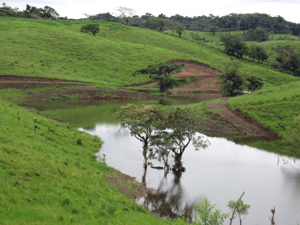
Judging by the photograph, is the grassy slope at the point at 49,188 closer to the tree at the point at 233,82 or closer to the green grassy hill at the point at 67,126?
the green grassy hill at the point at 67,126

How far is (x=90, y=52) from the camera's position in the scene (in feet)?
283

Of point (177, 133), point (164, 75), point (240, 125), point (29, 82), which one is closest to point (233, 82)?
point (164, 75)

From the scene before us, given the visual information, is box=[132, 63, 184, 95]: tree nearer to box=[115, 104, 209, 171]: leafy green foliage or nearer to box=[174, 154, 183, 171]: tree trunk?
box=[115, 104, 209, 171]: leafy green foliage

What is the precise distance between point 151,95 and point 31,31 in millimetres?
46841

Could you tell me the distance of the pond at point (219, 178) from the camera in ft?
59.5

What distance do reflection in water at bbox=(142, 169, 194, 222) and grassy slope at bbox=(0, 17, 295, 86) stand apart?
51.6 meters

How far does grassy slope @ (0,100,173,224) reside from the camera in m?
10.6

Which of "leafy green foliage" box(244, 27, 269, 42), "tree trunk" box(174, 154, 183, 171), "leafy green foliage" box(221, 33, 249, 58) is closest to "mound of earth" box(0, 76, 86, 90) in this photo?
"tree trunk" box(174, 154, 183, 171)

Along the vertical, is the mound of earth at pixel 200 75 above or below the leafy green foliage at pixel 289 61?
below

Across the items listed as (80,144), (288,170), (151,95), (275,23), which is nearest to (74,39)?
(151,95)

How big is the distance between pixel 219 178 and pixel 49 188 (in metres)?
14.0

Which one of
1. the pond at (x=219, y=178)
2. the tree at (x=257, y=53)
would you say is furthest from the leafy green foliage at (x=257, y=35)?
the pond at (x=219, y=178)

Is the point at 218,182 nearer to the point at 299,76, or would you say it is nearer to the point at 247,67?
the point at 247,67

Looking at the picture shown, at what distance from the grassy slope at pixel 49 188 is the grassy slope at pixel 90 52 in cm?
5001
